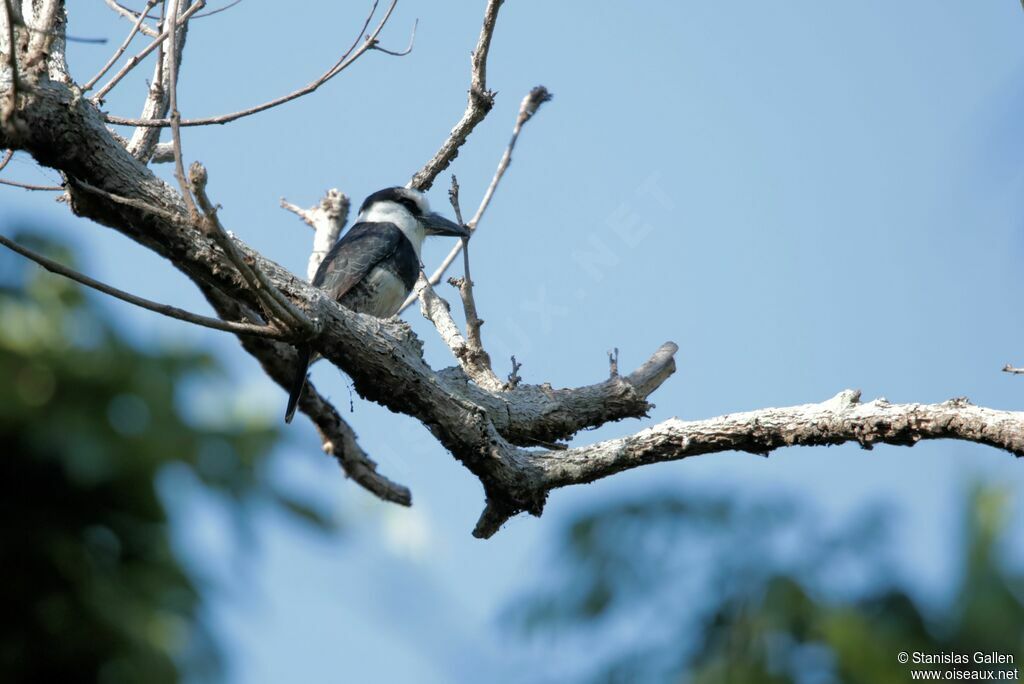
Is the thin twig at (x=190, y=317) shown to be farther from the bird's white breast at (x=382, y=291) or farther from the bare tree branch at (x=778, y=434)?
the bird's white breast at (x=382, y=291)

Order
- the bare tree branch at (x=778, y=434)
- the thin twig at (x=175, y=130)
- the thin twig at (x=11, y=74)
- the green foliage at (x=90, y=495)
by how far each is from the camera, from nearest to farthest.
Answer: the green foliage at (x=90, y=495) → the thin twig at (x=11, y=74) → the thin twig at (x=175, y=130) → the bare tree branch at (x=778, y=434)

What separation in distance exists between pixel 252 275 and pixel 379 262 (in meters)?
3.05

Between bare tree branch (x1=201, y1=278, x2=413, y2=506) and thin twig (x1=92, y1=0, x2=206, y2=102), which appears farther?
bare tree branch (x1=201, y1=278, x2=413, y2=506)

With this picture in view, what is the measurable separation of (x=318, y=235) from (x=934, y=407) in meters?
4.79

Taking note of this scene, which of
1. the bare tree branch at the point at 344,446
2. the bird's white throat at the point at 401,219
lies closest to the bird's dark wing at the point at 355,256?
the bird's white throat at the point at 401,219

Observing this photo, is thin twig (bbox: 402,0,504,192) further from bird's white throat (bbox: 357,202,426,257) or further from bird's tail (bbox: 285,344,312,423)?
bird's tail (bbox: 285,344,312,423)

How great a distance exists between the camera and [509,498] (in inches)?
165

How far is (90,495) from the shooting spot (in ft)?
4.40

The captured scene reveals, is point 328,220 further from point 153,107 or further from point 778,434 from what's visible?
point 778,434

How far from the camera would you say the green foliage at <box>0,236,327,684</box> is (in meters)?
1.29

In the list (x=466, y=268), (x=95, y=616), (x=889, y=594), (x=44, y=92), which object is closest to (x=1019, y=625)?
(x=889, y=594)

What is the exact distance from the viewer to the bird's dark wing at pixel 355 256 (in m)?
6.20

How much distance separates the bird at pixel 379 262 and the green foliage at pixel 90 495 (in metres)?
4.66

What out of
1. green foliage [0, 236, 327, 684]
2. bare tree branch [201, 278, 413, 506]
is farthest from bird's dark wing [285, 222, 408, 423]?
green foliage [0, 236, 327, 684]
